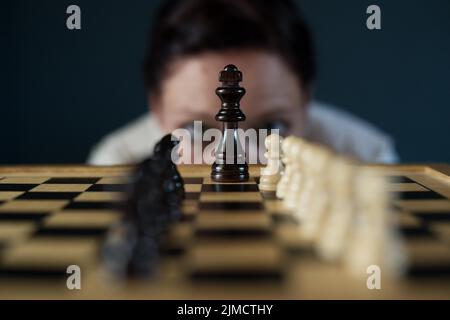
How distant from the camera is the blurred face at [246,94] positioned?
2879mm

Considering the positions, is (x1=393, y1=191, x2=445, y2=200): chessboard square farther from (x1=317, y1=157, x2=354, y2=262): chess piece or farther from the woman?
the woman

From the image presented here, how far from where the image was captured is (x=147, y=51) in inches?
142

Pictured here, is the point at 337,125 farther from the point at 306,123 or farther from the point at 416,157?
the point at 416,157

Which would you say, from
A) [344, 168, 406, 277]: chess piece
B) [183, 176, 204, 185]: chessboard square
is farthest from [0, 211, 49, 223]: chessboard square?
[344, 168, 406, 277]: chess piece

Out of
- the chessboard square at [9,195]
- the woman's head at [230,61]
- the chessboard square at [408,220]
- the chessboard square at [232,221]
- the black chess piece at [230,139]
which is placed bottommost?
the chessboard square at [408,220]

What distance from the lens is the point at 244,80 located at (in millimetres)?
2900

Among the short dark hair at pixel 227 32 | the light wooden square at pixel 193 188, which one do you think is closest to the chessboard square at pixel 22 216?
the light wooden square at pixel 193 188

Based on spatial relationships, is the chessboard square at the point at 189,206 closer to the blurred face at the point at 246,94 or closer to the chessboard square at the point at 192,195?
the chessboard square at the point at 192,195

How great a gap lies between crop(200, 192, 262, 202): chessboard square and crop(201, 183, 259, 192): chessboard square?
0.04 m

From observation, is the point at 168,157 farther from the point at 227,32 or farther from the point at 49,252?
the point at 227,32

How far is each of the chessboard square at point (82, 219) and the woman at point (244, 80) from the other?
1464mm

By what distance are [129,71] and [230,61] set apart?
873 mm

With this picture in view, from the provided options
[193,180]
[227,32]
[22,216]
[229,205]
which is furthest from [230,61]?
[22,216]
